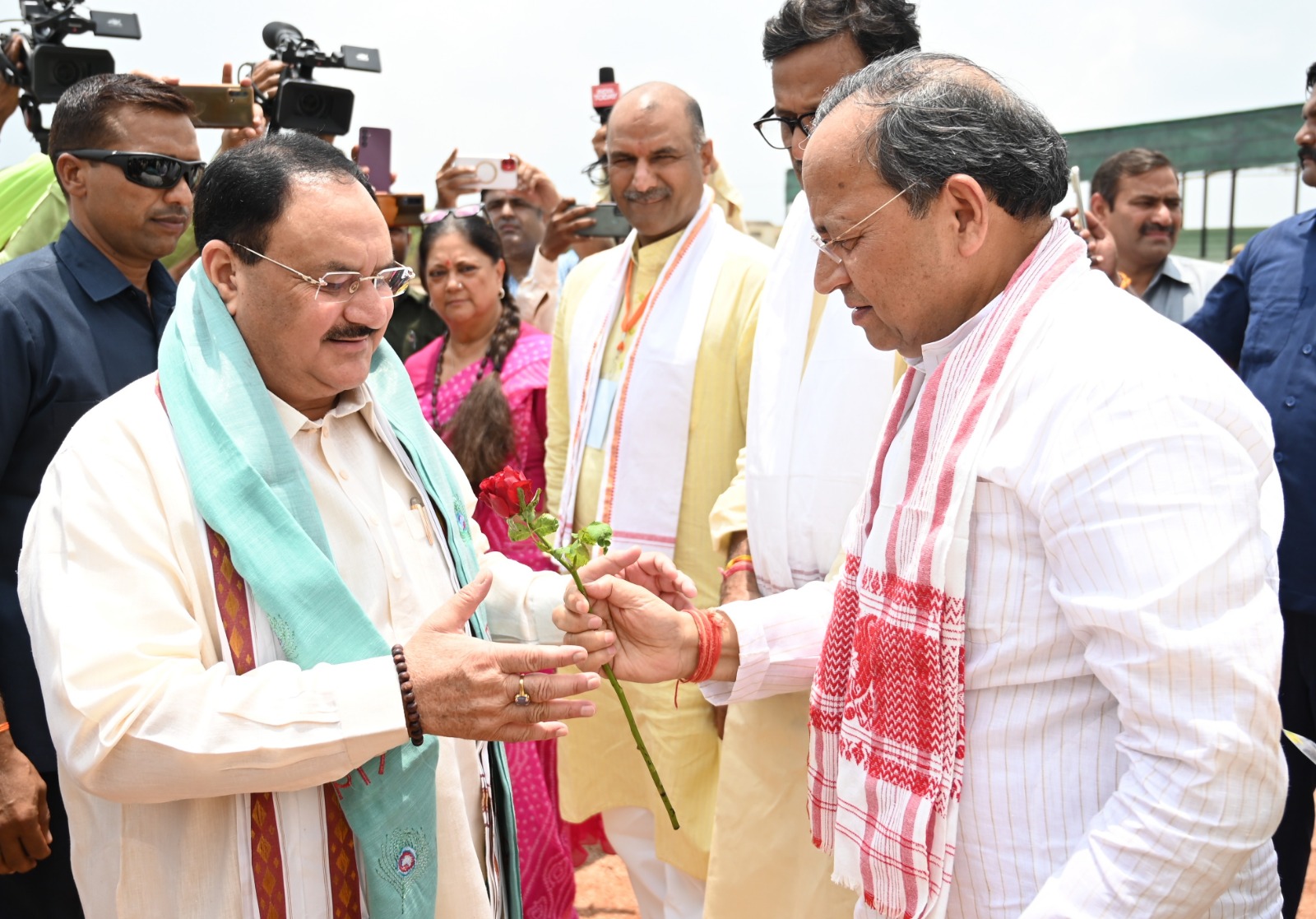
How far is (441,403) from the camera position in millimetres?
4906

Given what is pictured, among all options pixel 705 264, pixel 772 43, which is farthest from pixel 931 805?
pixel 705 264

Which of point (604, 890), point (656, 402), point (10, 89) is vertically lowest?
point (604, 890)

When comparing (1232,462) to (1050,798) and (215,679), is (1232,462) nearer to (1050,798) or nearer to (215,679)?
(1050,798)

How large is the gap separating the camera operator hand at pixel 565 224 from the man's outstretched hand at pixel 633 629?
11.5 ft

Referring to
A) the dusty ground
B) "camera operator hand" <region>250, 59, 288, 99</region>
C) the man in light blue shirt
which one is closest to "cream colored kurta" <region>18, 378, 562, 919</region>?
the dusty ground

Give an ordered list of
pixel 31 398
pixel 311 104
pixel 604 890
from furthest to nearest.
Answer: pixel 604 890 < pixel 311 104 < pixel 31 398

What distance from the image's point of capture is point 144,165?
3316 mm

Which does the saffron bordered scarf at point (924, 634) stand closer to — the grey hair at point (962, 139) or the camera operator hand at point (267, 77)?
the grey hair at point (962, 139)

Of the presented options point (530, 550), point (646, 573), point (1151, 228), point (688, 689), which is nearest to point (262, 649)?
point (646, 573)

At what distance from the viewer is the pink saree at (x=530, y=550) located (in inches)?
144

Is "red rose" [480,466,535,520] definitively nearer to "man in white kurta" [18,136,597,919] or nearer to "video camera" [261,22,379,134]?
"man in white kurta" [18,136,597,919]

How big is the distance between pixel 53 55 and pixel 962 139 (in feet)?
12.6

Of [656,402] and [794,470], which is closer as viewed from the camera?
[794,470]

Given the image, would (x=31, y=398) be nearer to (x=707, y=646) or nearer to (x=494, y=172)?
(x=707, y=646)
